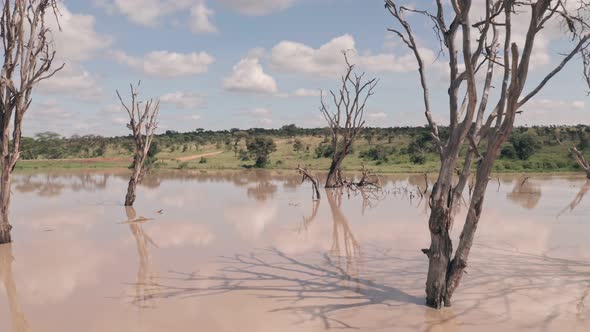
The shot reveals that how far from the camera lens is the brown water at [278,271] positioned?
641 centimetres

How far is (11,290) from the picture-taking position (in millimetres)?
7820

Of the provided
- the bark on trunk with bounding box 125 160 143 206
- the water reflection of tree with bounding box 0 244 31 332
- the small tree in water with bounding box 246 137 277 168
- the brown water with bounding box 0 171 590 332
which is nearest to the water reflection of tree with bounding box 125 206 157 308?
the brown water with bounding box 0 171 590 332

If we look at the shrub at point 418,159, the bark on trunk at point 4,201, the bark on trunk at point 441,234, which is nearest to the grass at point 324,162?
the shrub at point 418,159

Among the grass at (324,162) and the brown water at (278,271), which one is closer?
the brown water at (278,271)

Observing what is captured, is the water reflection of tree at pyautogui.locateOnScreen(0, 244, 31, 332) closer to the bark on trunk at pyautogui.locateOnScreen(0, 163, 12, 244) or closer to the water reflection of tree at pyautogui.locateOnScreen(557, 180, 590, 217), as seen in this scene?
the bark on trunk at pyautogui.locateOnScreen(0, 163, 12, 244)

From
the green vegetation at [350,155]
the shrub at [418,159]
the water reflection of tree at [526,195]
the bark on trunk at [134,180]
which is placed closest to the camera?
the bark on trunk at [134,180]

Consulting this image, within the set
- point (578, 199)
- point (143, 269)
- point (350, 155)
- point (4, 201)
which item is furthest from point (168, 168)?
point (143, 269)

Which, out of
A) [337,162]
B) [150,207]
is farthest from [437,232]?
[337,162]

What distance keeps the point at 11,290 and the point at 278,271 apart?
4.45 m

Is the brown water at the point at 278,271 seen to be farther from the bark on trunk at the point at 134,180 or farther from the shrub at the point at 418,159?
the shrub at the point at 418,159

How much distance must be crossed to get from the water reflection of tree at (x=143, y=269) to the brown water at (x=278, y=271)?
1.3 inches

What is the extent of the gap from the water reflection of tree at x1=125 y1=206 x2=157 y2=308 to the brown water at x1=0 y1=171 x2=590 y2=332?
32 millimetres

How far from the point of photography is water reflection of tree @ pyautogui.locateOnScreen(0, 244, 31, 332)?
6324 millimetres

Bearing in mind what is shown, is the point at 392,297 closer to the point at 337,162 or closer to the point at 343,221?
the point at 343,221
